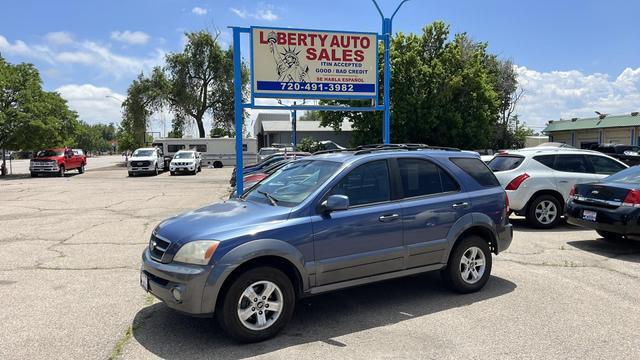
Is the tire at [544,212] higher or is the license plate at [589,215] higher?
the license plate at [589,215]

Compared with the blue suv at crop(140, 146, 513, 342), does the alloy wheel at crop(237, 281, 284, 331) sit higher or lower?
lower

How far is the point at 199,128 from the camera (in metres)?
52.7

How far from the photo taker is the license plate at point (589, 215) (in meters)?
7.88

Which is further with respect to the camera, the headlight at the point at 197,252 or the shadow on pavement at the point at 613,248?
the shadow on pavement at the point at 613,248

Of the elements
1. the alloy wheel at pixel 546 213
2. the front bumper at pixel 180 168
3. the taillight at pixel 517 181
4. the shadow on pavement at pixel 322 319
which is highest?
the taillight at pixel 517 181

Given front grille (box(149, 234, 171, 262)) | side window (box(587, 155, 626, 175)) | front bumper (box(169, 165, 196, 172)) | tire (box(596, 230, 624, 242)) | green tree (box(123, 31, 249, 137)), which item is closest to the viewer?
front grille (box(149, 234, 171, 262))

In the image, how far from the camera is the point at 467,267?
18.2ft

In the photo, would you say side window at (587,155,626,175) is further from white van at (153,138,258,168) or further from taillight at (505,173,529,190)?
white van at (153,138,258,168)

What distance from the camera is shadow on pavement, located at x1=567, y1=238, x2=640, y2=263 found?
7.50m

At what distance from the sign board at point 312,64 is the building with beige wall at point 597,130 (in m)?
33.0

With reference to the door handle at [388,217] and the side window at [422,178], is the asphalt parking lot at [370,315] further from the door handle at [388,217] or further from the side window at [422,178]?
the side window at [422,178]

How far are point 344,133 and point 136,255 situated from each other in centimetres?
4684

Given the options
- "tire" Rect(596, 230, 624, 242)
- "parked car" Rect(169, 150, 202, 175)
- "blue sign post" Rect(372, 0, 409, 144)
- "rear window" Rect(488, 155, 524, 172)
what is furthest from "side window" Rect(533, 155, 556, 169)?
"parked car" Rect(169, 150, 202, 175)

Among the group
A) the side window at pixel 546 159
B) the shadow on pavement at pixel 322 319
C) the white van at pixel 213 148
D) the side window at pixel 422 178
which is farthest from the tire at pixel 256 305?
the white van at pixel 213 148
